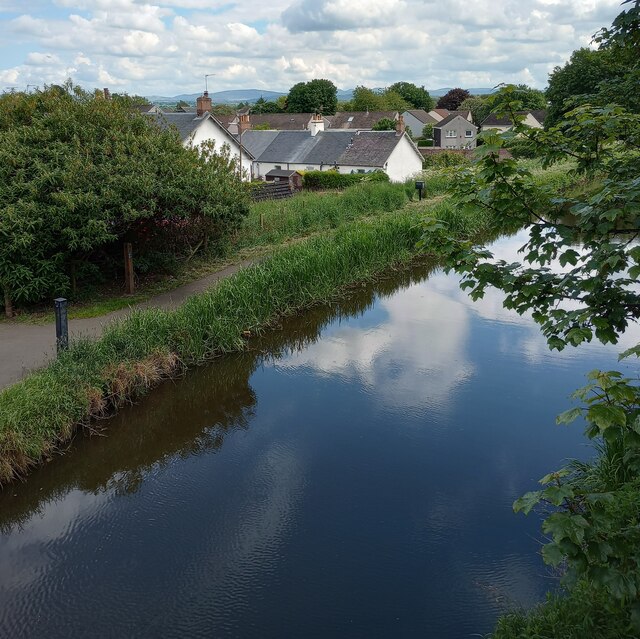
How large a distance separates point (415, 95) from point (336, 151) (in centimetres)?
7600

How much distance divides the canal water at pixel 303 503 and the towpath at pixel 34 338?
1834mm

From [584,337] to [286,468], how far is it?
5454 mm

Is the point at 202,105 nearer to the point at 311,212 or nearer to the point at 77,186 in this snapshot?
the point at 311,212

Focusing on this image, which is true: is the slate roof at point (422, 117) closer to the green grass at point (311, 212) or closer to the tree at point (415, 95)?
the tree at point (415, 95)

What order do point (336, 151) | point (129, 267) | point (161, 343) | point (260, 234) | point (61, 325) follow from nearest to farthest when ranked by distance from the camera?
point (61, 325)
point (161, 343)
point (129, 267)
point (260, 234)
point (336, 151)

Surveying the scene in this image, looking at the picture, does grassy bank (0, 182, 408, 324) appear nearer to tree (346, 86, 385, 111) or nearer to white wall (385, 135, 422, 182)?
white wall (385, 135, 422, 182)

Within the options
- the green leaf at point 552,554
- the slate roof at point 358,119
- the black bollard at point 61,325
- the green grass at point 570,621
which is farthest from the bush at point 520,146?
the slate roof at point 358,119

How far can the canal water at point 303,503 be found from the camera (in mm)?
6152

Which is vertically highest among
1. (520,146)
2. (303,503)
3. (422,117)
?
(422,117)

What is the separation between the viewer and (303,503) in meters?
7.84

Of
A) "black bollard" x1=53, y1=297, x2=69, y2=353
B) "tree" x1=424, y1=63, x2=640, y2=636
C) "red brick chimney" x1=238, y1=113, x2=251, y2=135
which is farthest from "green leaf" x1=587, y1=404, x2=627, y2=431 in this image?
"red brick chimney" x1=238, y1=113, x2=251, y2=135

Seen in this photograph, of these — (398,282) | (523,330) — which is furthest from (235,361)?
(398,282)

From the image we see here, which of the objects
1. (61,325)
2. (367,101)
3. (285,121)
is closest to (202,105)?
(61,325)

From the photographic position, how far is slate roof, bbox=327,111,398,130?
76.7 metres
